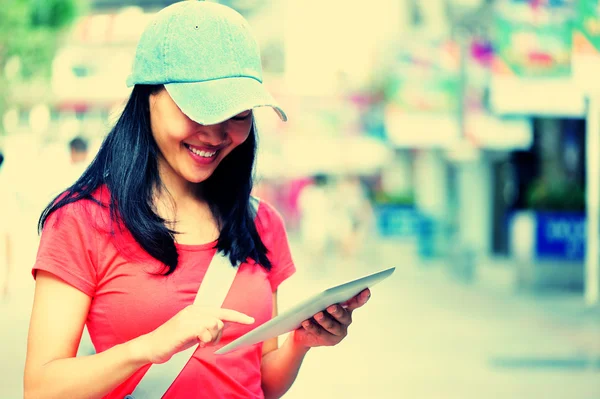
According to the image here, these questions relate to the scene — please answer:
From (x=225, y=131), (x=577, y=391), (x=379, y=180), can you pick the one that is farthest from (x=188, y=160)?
(x=379, y=180)

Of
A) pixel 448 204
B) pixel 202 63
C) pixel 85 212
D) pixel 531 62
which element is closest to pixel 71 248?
pixel 85 212

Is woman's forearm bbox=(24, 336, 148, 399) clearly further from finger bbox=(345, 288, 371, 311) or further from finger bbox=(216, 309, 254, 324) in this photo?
finger bbox=(345, 288, 371, 311)

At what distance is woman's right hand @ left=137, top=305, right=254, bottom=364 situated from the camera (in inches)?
67.7

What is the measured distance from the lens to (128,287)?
1.95 m

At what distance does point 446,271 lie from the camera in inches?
742

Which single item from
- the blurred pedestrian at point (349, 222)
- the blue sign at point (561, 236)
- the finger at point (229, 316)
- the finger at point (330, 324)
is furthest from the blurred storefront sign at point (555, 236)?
the finger at point (229, 316)

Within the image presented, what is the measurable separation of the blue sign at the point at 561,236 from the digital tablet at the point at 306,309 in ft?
42.2

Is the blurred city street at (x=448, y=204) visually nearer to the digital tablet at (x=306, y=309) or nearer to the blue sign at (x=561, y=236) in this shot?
the blue sign at (x=561, y=236)

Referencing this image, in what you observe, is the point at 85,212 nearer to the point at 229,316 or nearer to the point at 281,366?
the point at 229,316

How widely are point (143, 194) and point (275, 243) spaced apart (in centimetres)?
40

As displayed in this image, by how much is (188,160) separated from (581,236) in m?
13.1

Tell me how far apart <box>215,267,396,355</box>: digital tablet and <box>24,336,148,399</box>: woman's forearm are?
187 mm

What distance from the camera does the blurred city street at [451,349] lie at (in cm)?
729

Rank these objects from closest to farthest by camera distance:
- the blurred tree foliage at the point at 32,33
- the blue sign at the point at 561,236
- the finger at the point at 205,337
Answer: the finger at the point at 205,337 → the blue sign at the point at 561,236 → the blurred tree foliage at the point at 32,33
